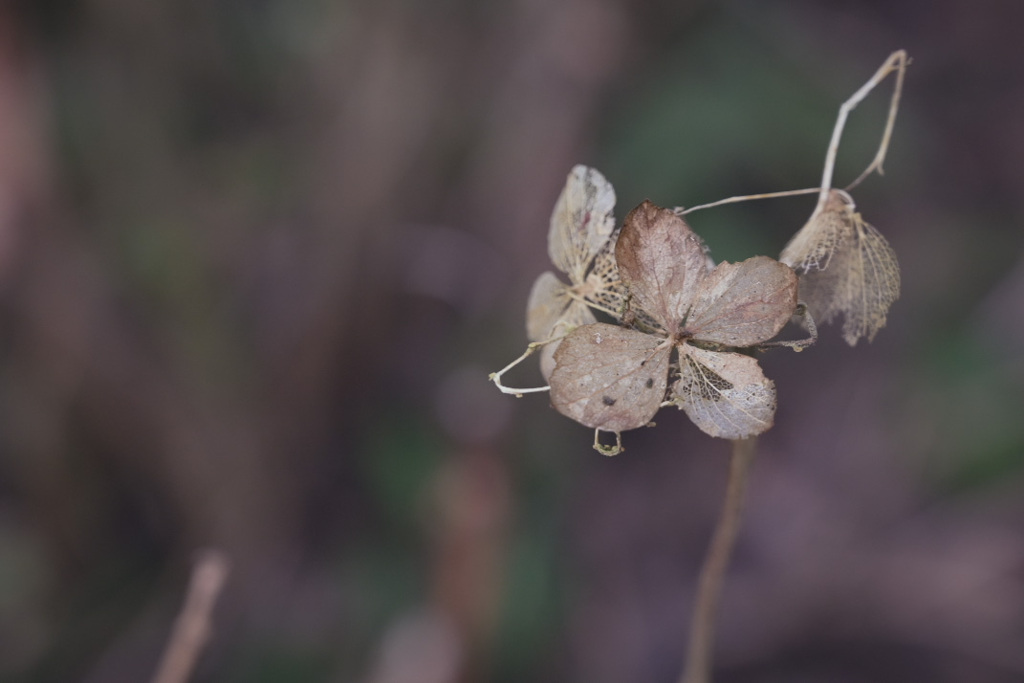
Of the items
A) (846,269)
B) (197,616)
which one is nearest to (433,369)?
(197,616)

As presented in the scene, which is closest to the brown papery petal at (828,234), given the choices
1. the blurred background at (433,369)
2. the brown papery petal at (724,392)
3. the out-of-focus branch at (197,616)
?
the brown papery petal at (724,392)

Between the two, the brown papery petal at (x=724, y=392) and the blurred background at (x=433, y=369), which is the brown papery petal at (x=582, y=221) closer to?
the brown papery petal at (x=724, y=392)

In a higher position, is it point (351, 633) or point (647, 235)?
point (647, 235)

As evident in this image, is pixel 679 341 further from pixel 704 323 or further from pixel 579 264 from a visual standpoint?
pixel 579 264

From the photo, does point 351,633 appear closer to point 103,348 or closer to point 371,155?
point 103,348

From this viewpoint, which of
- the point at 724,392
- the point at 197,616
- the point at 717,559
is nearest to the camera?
the point at 724,392

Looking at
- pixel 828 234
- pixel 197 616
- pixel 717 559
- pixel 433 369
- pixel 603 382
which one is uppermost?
pixel 828 234

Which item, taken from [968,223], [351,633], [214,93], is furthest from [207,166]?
[968,223]

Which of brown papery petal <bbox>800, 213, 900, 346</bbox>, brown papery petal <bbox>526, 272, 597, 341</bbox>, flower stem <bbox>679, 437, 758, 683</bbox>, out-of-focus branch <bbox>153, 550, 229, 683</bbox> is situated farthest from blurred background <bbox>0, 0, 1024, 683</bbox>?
brown papery petal <bbox>800, 213, 900, 346</bbox>
